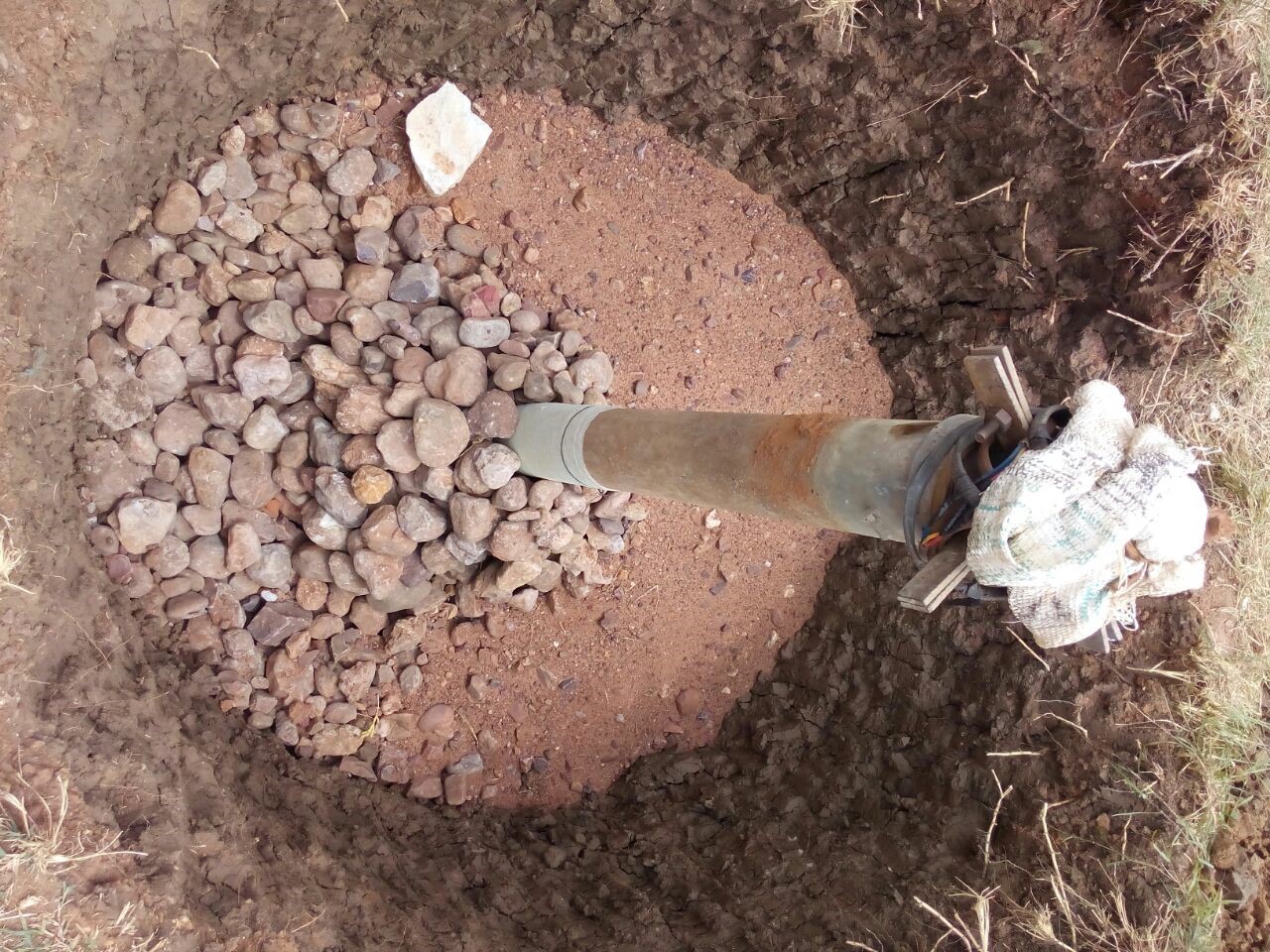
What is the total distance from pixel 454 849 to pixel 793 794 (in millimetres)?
1385

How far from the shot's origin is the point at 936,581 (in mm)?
1669

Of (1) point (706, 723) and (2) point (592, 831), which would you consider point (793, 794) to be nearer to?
(1) point (706, 723)

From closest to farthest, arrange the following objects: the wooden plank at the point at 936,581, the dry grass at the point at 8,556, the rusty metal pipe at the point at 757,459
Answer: the wooden plank at the point at 936,581 → the rusty metal pipe at the point at 757,459 → the dry grass at the point at 8,556

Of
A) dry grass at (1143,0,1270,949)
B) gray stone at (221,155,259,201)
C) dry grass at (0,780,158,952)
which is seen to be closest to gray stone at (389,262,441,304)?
gray stone at (221,155,259,201)

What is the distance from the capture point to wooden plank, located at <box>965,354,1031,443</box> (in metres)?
1.69

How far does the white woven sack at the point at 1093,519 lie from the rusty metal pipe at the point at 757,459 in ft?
0.64

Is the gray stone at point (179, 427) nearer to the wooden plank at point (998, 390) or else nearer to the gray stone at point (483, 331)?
the gray stone at point (483, 331)

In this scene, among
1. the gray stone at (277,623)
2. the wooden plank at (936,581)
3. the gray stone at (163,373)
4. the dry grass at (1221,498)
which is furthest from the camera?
the gray stone at (277,623)

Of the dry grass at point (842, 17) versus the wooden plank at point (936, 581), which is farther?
the dry grass at point (842, 17)

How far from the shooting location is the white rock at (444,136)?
341cm

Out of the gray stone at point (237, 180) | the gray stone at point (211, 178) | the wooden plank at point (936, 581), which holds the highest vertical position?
the gray stone at point (211, 178)

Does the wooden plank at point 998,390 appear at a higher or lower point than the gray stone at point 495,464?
higher

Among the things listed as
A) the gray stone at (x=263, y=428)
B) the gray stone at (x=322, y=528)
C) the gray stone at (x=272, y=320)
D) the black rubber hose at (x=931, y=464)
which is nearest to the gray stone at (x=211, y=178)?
the gray stone at (x=272, y=320)

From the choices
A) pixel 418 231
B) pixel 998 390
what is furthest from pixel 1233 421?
pixel 418 231
